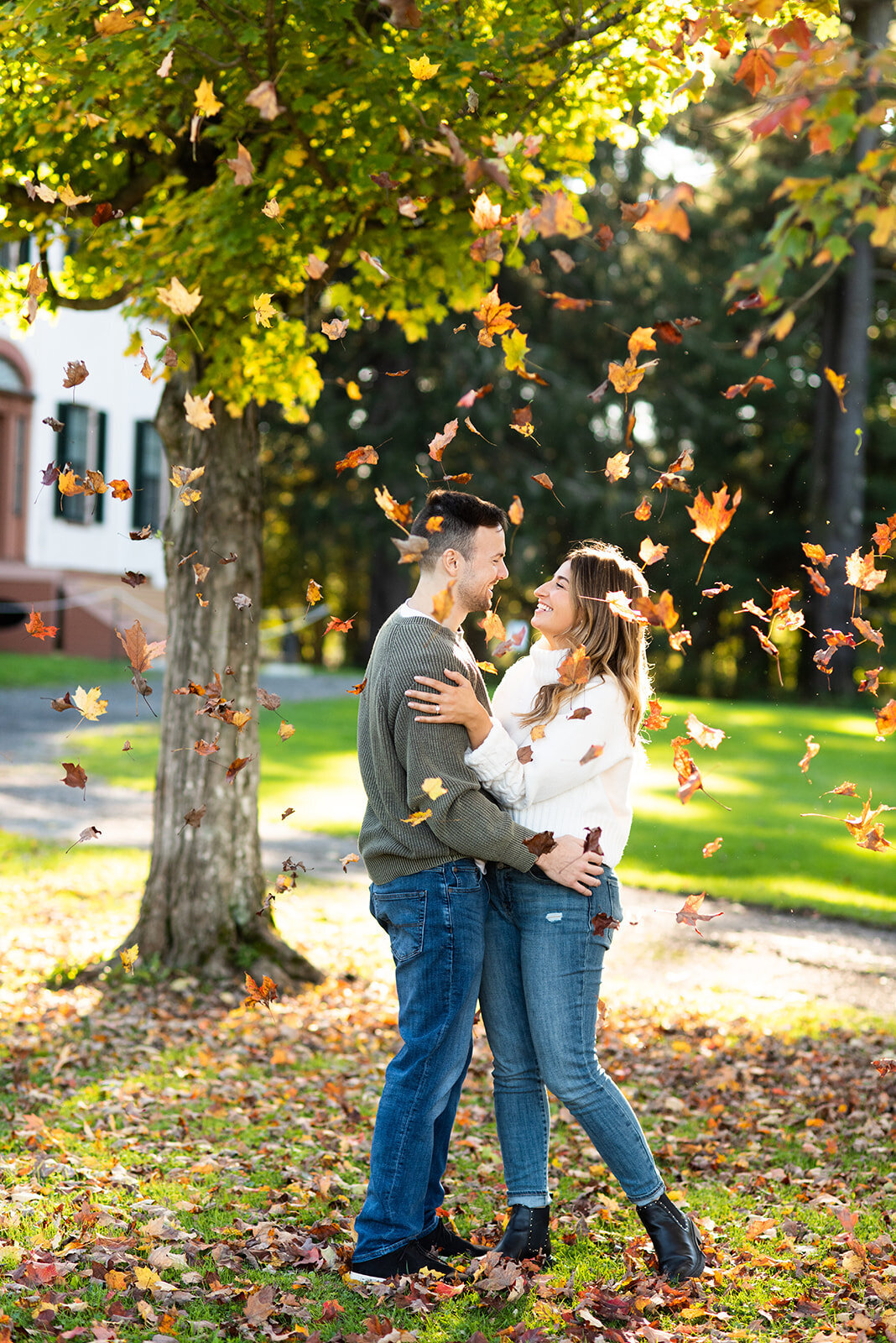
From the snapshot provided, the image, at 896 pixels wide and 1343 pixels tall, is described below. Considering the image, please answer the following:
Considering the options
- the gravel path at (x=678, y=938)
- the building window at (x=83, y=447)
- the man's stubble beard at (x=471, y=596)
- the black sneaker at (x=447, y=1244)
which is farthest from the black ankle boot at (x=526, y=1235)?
the building window at (x=83, y=447)

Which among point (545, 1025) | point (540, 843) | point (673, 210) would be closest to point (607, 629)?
point (540, 843)

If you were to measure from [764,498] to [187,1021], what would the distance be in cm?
2759

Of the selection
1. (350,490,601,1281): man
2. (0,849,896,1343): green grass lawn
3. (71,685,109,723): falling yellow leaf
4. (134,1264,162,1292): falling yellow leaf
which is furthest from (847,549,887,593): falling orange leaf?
(134,1264,162,1292): falling yellow leaf

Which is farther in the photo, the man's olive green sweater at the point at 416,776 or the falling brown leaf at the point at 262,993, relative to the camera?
the falling brown leaf at the point at 262,993

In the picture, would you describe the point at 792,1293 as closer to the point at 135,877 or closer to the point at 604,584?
the point at 604,584

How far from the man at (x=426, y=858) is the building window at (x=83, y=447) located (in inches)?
811

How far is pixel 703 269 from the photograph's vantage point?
91.9 feet

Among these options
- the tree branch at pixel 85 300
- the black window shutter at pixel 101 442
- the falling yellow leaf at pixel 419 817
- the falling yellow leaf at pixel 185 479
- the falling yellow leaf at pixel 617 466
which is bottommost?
the falling yellow leaf at pixel 419 817

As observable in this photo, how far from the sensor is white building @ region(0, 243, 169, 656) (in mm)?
22188

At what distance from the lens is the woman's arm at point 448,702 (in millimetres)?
3311

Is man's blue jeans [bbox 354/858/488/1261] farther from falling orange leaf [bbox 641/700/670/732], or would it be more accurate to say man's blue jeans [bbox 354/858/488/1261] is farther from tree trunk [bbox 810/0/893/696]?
tree trunk [bbox 810/0/893/696]

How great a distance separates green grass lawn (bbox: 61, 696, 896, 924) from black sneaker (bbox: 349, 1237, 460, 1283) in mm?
4170

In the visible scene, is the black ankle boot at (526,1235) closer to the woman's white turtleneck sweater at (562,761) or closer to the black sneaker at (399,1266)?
the black sneaker at (399,1266)

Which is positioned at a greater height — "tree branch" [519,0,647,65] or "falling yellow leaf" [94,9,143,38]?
"tree branch" [519,0,647,65]
